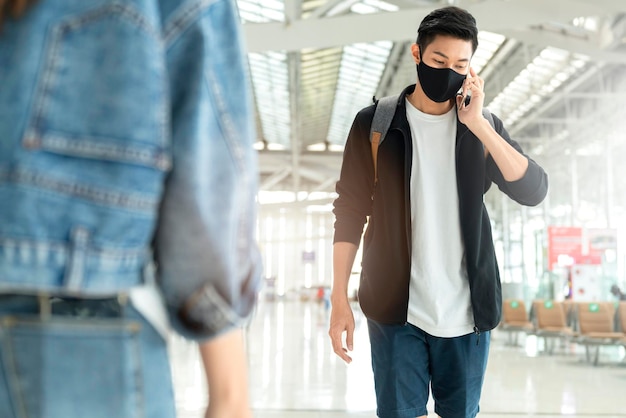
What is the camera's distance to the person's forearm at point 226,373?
1.05 m

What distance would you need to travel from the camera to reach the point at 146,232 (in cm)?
98

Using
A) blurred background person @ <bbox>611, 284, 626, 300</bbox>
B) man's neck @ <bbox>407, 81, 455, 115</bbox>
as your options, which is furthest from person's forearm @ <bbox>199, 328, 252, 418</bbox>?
blurred background person @ <bbox>611, 284, 626, 300</bbox>

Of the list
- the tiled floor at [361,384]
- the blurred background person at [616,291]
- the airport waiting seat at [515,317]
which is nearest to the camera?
the tiled floor at [361,384]

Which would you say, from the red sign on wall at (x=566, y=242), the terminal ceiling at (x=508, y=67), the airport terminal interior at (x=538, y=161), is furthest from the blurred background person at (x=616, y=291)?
the terminal ceiling at (x=508, y=67)

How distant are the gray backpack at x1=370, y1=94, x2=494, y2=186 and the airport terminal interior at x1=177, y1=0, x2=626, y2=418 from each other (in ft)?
14.5

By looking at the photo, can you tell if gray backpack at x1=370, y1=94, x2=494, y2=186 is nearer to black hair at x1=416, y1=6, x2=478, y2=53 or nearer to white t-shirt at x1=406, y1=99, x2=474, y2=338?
white t-shirt at x1=406, y1=99, x2=474, y2=338

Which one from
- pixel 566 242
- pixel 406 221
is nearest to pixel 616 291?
pixel 566 242

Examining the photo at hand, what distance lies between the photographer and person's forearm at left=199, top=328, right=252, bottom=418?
1.05m

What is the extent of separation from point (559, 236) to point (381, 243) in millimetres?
18637

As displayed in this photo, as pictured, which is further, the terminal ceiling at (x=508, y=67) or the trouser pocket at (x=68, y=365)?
the terminal ceiling at (x=508, y=67)

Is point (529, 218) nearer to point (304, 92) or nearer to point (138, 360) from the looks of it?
point (304, 92)

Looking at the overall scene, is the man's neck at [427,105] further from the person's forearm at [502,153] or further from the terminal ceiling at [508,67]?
the terminal ceiling at [508,67]

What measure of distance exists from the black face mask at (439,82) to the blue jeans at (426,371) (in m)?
0.83

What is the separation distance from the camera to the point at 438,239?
2.70 metres
